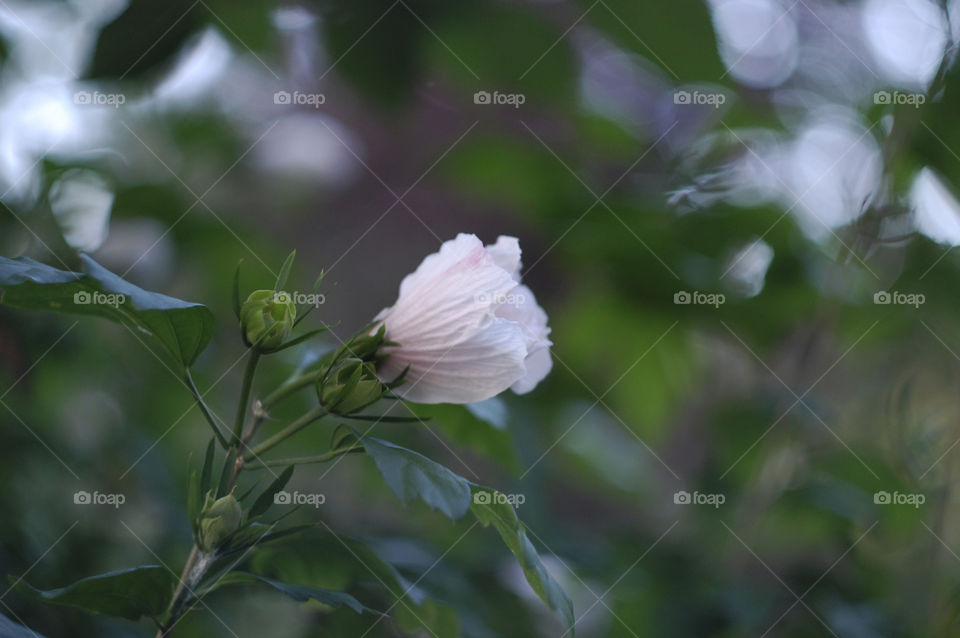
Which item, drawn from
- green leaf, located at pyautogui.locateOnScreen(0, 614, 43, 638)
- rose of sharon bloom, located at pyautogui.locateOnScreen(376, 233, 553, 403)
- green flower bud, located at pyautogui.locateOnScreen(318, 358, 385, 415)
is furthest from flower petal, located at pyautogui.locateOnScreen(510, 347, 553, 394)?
green leaf, located at pyautogui.locateOnScreen(0, 614, 43, 638)

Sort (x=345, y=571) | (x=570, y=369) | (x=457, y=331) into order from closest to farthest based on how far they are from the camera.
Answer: (x=457, y=331) → (x=345, y=571) → (x=570, y=369)

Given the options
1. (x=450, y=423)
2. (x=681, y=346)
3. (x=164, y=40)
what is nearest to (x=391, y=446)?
(x=450, y=423)

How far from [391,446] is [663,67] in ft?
1.62

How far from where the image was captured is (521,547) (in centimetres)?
51

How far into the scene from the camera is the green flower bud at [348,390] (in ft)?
1.72

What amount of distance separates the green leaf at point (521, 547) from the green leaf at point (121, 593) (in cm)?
21

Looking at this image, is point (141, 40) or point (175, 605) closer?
point (175, 605)

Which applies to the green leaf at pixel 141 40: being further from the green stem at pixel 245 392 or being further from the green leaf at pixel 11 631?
the green leaf at pixel 11 631

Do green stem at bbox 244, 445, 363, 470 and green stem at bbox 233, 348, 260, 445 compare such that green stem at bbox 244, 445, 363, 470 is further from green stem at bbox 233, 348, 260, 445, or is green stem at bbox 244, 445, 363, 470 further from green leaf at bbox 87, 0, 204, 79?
green leaf at bbox 87, 0, 204, 79

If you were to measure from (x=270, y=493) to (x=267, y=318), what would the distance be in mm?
114

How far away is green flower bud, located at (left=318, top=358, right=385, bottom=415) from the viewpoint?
0.52 meters

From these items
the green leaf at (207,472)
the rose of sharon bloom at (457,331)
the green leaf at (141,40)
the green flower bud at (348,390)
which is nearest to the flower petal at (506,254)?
the rose of sharon bloom at (457,331)

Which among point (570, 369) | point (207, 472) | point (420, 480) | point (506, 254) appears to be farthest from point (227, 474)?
point (570, 369)

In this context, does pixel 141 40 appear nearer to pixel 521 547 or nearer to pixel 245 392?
pixel 245 392
